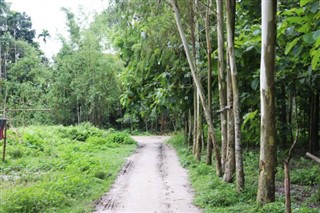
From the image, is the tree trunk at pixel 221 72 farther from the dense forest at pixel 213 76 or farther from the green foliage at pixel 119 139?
the green foliage at pixel 119 139

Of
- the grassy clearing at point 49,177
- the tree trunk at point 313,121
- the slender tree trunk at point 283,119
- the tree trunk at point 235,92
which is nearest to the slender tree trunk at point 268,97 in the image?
the tree trunk at point 235,92

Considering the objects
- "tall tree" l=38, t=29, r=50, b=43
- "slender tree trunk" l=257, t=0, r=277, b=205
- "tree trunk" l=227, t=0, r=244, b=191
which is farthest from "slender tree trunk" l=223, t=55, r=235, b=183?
"tall tree" l=38, t=29, r=50, b=43

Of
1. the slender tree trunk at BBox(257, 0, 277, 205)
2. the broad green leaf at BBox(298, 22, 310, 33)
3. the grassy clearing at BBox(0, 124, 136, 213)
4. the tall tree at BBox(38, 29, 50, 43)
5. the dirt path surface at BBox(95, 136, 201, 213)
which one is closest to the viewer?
the broad green leaf at BBox(298, 22, 310, 33)

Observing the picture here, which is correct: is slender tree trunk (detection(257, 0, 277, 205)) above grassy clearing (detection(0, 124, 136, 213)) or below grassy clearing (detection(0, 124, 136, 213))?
above

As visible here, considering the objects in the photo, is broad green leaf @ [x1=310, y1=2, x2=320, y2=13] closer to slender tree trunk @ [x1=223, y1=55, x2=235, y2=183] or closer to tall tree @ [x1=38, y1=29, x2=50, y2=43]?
slender tree trunk @ [x1=223, y1=55, x2=235, y2=183]

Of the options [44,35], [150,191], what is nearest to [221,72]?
[150,191]

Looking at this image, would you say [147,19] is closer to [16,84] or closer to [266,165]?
[266,165]

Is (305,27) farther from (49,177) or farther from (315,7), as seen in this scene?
(49,177)

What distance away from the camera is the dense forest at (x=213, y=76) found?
5504mm

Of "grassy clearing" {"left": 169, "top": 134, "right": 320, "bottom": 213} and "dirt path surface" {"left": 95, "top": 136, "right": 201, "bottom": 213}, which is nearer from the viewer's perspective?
"grassy clearing" {"left": 169, "top": 134, "right": 320, "bottom": 213}

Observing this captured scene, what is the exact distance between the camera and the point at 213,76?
1027 cm

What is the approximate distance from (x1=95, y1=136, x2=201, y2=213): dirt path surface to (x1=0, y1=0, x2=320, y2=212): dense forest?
39.6 inches

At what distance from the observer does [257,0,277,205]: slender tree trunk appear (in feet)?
17.5

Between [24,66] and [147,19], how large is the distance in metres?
28.7
